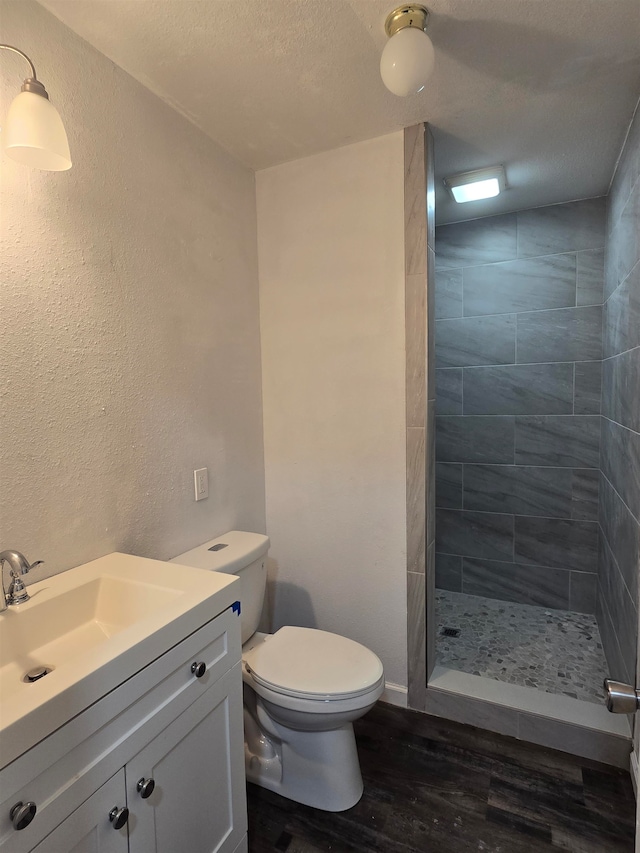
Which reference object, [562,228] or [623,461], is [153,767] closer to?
[623,461]

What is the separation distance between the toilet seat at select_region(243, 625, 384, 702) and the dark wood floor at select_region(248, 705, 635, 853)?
0.43 m

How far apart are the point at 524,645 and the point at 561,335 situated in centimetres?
169

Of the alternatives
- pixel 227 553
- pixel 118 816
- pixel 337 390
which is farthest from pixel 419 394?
pixel 118 816

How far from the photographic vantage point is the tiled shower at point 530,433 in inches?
89.0

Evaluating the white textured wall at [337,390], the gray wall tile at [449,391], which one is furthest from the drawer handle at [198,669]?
the gray wall tile at [449,391]

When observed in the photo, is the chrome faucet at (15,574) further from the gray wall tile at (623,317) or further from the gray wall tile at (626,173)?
the gray wall tile at (626,173)

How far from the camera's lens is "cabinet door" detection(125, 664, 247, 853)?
90 cm

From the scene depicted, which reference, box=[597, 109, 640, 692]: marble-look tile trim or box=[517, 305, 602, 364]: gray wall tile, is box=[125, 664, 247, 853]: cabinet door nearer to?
box=[597, 109, 640, 692]: marble-look tile trim

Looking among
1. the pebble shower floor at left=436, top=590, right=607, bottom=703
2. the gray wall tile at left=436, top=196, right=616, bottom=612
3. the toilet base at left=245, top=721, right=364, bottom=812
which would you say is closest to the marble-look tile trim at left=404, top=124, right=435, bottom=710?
the pebble shower floor at left=436, top=590, right=607, bottom=703

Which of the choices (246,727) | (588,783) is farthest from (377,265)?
(588,783)

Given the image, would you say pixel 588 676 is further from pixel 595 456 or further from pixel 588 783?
pixel 595 456

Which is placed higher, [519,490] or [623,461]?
[623,461]

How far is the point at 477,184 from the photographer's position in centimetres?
213

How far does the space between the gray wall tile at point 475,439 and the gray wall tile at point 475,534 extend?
36 cm
